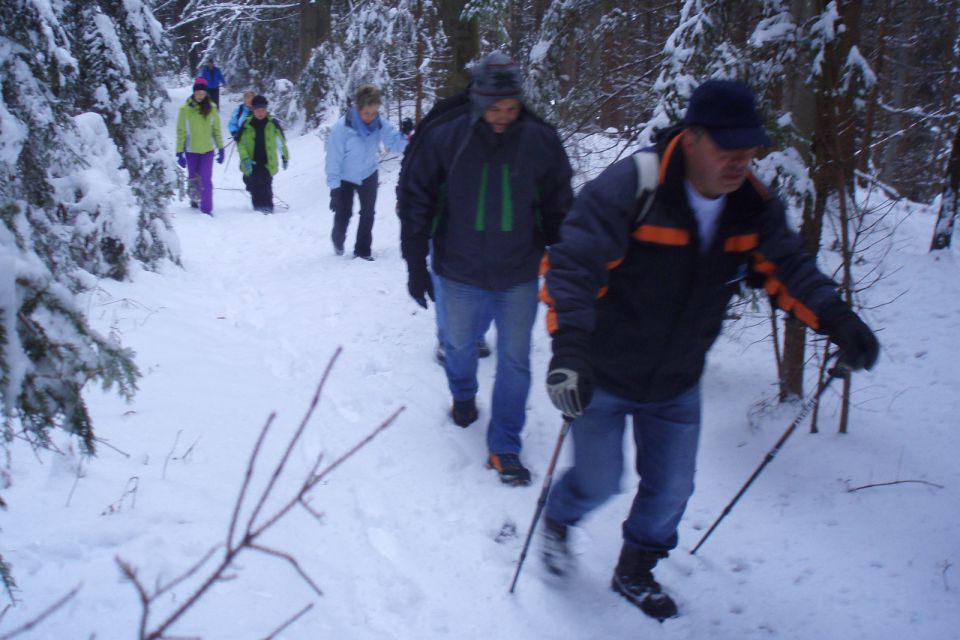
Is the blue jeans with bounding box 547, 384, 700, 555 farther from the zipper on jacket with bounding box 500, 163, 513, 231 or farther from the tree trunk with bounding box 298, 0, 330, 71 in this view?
the tree trunk with bounding box 298, 0, 330, 71

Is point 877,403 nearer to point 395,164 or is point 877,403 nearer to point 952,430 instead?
point 952,430

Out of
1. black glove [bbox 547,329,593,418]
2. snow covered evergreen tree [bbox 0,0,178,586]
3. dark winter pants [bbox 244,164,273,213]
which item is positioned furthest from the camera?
dark winter pants [bbox 244,164,273,213]

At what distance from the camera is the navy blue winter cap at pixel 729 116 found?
2494mm

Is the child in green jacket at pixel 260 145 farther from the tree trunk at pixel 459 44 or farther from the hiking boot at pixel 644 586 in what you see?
the hiking boot at pixel 644 586

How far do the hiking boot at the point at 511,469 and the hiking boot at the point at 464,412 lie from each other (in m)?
0.60

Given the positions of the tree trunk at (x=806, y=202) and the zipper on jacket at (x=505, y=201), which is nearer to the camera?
the zipper on jacket at (x=505, y=201)

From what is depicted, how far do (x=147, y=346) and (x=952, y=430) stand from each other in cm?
573

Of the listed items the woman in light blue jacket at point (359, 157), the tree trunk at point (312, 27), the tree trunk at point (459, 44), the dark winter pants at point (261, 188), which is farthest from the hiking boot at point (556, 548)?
the tree trunk at point (312, 27)

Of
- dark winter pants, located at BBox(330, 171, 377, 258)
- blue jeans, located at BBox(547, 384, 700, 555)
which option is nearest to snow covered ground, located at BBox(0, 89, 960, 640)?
blue jeans, located at BBox(547, 384, 700, 555)

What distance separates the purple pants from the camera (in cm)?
1180

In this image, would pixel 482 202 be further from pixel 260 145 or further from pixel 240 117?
pixel 240 117

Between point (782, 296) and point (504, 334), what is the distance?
1730 millimetres

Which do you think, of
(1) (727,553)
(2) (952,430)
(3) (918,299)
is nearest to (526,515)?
(1) (727,553)

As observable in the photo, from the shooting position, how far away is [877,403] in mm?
5180
